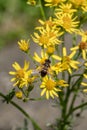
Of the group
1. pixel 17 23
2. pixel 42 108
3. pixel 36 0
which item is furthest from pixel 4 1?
pixel 36 0

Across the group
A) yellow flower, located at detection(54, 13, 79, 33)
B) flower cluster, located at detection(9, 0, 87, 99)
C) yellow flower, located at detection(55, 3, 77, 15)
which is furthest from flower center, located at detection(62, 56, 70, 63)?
yellow flower, located at detection(55, 3, 77, 15)

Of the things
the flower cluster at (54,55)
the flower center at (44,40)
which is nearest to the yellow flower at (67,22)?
the flower cluster at (54,55)

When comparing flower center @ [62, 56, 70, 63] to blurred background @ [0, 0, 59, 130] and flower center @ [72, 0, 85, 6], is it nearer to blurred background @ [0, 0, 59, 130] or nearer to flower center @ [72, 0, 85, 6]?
flower center @ [72, 0, 85, 6]

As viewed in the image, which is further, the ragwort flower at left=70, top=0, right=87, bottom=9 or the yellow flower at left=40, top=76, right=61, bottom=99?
the ragwort flower at left=70, top=0, right=87, bottom=9

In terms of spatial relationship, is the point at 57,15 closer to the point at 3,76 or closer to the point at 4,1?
the point at 3,76

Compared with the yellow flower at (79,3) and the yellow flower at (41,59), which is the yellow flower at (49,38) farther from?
the yellow flower at (79,3)

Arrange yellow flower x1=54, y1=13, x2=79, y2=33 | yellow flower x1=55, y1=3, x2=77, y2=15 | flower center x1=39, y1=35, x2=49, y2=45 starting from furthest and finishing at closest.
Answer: yellow flower x1=55, y1=3, x2=77, y2=15 → yellow flower x1=54, y1=13, x2=79, y2=33 → flower center x1=39, y1=35, x2=49, y2=45
